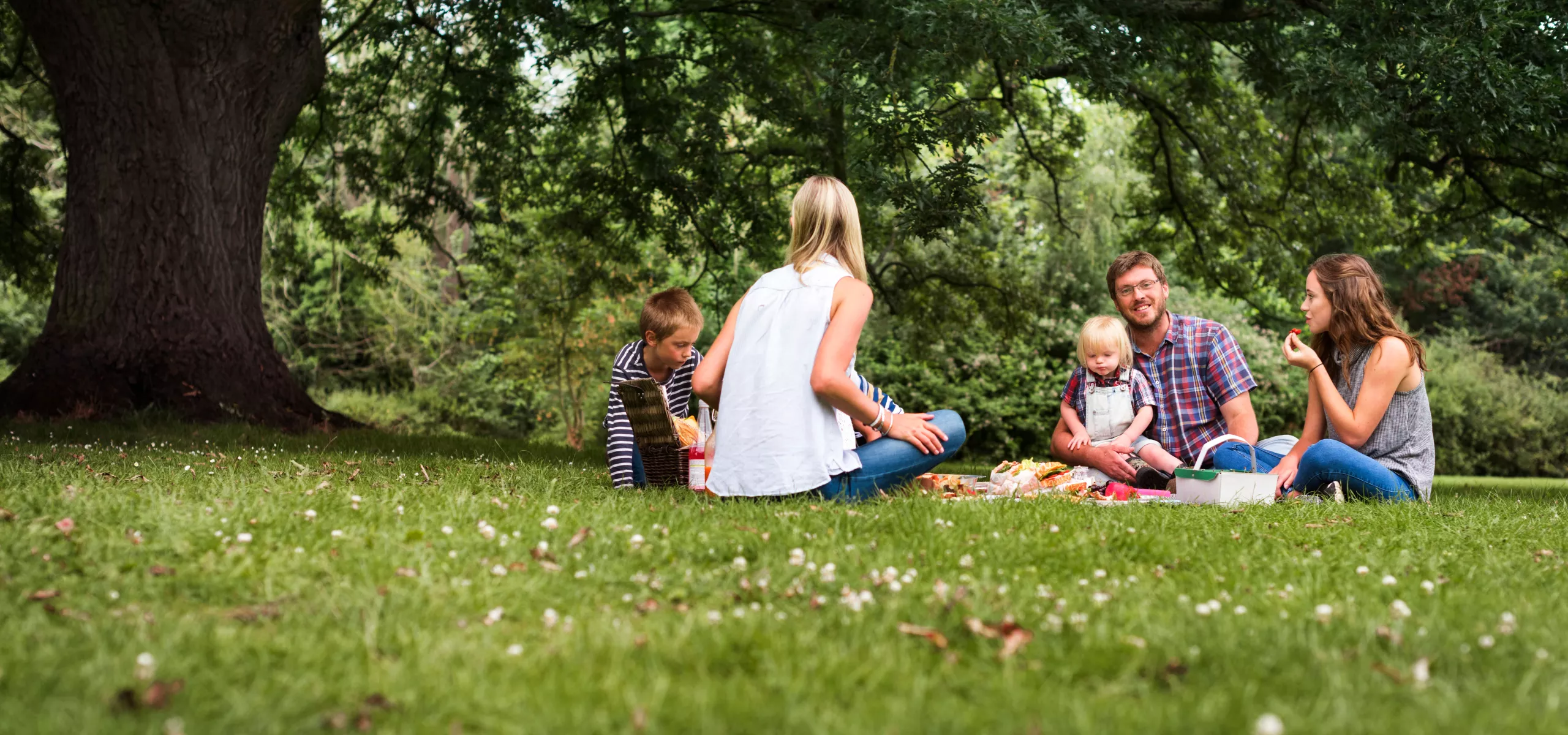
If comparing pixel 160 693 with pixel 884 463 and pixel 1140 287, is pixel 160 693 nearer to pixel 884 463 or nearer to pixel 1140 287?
pixel 884 463

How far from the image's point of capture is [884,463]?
516cm

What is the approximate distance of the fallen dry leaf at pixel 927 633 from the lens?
2740 millimetres

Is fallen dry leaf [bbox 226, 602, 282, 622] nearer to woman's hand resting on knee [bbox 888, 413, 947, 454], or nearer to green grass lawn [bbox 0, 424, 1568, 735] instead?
green grass lawn [bbox 0, 424, 1568, 735]

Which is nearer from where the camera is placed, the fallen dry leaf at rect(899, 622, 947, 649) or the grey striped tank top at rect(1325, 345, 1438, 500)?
the fallen dry leaf at rect(899, 622, 947, 649)

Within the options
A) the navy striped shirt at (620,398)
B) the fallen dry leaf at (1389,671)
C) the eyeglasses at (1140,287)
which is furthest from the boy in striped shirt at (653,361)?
the fallen dry leaf at (1389,671)

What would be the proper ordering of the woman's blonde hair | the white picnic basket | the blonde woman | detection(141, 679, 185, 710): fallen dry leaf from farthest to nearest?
1. the white picnic basket
2. the woman's blonde hair
3. the blonde woman
4. detection(141, 679, 185, 710): fallen dry leaf

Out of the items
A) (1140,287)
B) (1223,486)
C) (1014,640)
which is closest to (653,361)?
(1140,287)

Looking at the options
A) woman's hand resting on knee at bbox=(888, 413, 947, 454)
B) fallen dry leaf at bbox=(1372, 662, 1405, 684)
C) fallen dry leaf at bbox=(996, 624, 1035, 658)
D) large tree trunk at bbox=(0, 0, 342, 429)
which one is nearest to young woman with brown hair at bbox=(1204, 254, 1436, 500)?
woman's hand resting on knee at bbox=(888, 413, 947, 454)

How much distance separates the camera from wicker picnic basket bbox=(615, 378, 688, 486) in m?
5.42

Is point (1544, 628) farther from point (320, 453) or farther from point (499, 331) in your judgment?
point (499, 331)

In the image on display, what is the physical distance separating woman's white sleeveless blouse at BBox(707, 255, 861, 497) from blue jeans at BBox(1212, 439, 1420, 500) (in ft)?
8.98

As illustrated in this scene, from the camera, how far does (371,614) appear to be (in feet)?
9.27

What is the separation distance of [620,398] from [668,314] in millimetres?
516

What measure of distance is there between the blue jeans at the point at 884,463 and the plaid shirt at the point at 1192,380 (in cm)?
200
